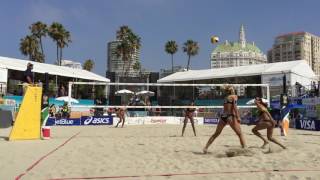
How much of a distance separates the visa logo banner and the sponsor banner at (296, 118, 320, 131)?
11.3 meters

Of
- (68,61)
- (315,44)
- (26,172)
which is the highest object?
(315,44)

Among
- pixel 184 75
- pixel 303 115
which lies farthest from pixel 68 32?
pixel 303 115

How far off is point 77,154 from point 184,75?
43323 millimetres

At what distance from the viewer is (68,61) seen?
90250 millimetres

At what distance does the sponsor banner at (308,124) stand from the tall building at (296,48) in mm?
81137

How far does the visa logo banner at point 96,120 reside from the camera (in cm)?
2645

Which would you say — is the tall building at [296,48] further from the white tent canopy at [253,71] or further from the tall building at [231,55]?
the white tent canopy at [253,71]

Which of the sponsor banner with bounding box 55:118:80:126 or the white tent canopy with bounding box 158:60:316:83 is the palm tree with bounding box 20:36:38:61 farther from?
the sponsor banner with bounding box 55:118:80:126

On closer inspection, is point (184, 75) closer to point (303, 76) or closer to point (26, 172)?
point (303, 76)

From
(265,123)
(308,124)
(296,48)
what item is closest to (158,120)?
(308,124)

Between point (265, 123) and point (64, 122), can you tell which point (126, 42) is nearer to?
point (64, 122)

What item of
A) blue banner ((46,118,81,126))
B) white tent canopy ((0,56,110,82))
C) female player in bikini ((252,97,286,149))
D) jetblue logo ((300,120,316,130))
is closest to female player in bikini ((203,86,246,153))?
female player in bikini ((252,97,286,149))

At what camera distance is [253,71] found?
1688 inches

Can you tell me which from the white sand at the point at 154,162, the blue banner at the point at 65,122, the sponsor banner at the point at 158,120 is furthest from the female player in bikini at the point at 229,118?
the sponsor banner at the point at 158,120
